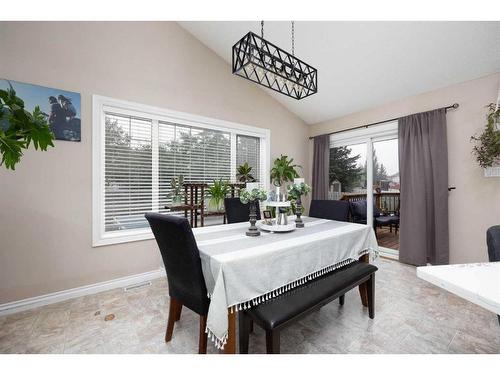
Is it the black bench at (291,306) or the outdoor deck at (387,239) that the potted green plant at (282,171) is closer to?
the outdoor deck at (387,239)

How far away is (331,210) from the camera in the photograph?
2.68m

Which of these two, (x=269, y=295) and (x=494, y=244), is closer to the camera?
(x=494, y=244)

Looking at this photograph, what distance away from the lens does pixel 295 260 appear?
1.53 meters

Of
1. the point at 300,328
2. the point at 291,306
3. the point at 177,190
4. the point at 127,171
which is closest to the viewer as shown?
the point at 291,306

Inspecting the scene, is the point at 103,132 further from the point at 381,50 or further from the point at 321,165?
the point at 321,165

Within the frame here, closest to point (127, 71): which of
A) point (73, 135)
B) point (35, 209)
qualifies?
point (73, 135)

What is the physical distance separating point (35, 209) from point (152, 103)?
5.49ft

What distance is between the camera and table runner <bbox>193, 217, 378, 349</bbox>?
1216 millimetres

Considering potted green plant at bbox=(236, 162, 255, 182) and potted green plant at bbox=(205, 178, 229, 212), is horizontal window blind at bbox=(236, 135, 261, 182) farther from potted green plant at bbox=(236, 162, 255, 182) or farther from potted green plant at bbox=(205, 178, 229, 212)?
potted green plant at bbox=(205, 178, 229, 212)

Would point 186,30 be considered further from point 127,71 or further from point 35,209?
point 35,209

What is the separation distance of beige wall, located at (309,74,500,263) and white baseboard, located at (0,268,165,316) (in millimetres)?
3902

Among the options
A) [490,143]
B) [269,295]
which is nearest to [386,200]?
[490,143]

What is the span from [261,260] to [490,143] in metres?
2.99
